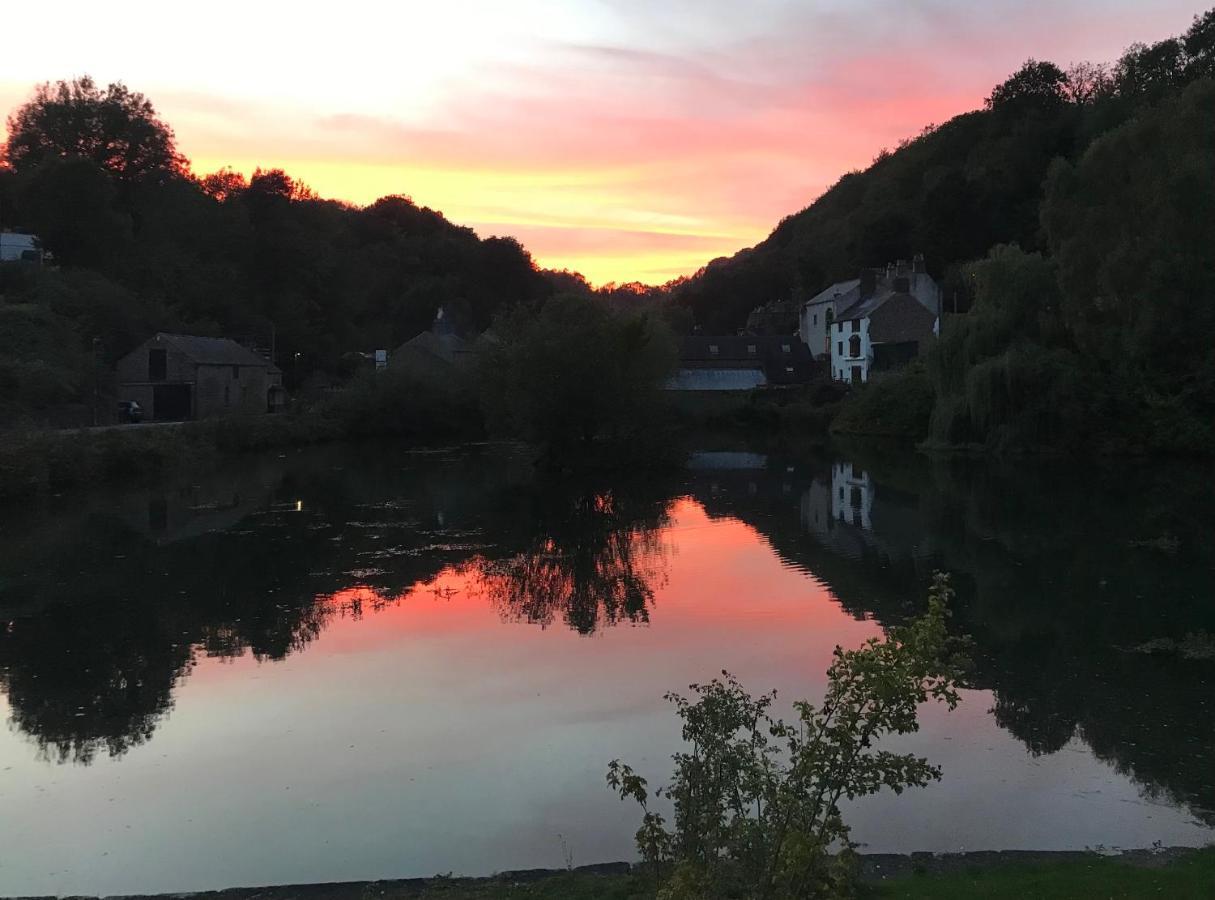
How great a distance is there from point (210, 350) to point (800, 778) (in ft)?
192

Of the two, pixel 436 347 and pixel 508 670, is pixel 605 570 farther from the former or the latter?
pixel 436 347

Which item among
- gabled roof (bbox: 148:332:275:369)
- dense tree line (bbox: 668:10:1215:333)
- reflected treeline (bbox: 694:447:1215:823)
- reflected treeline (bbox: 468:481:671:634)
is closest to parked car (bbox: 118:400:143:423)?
gabled roof (bbox: 148:332:275:369)

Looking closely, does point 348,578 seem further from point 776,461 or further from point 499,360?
point 776,461

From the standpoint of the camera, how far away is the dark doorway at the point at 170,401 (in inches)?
2192

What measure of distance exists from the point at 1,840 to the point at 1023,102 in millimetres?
95191

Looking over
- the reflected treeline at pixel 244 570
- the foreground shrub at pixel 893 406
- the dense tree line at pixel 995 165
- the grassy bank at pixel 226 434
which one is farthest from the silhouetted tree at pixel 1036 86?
the reflected treeline at pixel 244 570

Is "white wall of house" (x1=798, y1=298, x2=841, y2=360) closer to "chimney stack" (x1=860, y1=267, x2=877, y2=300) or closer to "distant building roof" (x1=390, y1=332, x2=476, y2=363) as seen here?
"chimney stack" (x1=860, y1=267, x2=877, y2=300)

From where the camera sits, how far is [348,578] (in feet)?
67.3

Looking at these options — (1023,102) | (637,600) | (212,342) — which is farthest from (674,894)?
(1023,102)

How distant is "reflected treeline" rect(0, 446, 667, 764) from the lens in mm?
13734

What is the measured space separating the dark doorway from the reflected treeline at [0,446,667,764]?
801 inches

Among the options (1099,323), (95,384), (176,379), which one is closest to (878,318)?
(1099,323)

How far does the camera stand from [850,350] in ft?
248

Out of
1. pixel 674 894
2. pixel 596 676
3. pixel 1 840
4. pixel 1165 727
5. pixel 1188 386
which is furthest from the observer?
pixel 1188 386
